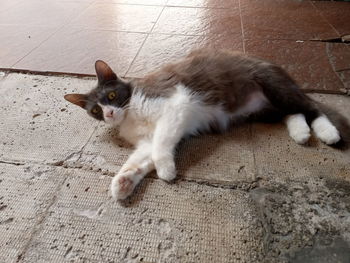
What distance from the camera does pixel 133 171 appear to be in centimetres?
131

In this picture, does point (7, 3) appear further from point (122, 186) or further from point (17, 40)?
point (122, 186)

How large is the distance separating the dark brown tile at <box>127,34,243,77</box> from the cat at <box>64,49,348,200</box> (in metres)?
0.65

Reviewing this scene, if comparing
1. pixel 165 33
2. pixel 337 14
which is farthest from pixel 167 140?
pixel 337 14

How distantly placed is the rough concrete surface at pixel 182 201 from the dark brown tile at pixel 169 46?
78 centimetres

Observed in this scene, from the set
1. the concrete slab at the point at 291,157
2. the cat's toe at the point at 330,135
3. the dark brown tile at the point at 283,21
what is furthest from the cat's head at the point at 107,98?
the dark brown tile at the point at 283,21

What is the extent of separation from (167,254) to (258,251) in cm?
33

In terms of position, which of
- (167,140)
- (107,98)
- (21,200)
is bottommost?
(21,200)

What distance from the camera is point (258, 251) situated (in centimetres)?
104

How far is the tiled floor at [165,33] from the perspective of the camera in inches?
90.3

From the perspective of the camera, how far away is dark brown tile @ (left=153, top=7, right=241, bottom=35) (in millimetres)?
2854

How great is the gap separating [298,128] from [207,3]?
2580 mm

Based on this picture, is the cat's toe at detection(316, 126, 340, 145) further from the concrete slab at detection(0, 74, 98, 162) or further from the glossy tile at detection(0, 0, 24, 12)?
the glossy tile at detection(0, 0, 24, 12)

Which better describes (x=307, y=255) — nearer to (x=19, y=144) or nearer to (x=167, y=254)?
(x=167, y=254)

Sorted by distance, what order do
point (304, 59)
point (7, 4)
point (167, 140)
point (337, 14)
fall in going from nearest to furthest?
point (167, 140), point (304, 59), point (337, 14), point (7, 4)
